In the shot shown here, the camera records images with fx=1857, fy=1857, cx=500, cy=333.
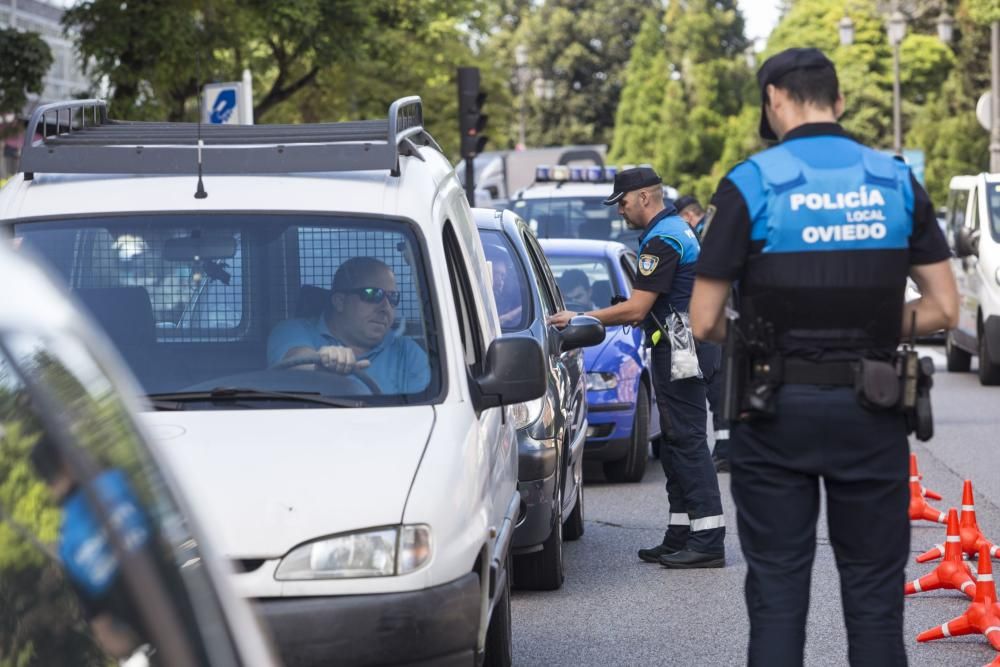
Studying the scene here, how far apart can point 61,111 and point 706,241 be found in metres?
2.65

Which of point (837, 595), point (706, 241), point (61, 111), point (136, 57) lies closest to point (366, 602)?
point (706, 241)

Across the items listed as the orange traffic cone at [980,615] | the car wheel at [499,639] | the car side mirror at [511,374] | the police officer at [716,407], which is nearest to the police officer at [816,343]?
the car side mirror at [511,374]

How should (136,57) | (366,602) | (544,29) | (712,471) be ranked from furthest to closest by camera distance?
(544,29) < (136,57) < (712,471) < (366,602)

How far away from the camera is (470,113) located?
21.0 m

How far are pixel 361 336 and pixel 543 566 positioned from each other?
8.70 ft

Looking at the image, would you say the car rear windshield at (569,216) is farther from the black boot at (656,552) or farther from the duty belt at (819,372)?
the duty belt at (819,372)

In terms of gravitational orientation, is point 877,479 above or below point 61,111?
below

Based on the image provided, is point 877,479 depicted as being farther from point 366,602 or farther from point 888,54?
point 888,54

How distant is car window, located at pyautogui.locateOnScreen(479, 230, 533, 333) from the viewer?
831 cm

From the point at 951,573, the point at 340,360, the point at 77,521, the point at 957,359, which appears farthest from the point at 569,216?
the point at 77,521

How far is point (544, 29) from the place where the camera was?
10231 centimetres

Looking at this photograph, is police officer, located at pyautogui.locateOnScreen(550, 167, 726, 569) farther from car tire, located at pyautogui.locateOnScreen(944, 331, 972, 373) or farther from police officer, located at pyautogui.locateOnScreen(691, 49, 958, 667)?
car tire, located at pyautogui.locateOnScreen(944, 331, 972, 373)

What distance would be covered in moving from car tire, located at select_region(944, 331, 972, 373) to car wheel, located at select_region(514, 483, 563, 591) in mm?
12739

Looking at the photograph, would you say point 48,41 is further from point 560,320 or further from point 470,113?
point 560,320
